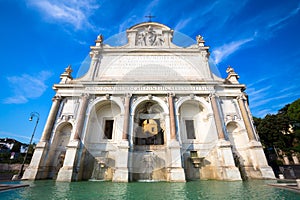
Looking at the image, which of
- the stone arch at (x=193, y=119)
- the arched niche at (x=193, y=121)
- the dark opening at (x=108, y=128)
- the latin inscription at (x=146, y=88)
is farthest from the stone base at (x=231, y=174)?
the dark opening at (x=108, y=128)

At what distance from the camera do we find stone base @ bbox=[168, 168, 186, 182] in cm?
894

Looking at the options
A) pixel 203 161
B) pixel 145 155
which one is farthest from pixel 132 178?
pixel 203 161

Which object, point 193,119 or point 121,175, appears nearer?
point 121,175

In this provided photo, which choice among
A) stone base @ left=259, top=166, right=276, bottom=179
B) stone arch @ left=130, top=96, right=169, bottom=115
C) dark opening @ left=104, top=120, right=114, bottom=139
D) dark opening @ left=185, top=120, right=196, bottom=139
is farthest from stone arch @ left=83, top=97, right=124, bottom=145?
stone base @ left=259, top=166, right=276, bottom=179

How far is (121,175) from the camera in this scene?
29.4ft

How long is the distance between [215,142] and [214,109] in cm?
284

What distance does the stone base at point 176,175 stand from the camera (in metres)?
8.94

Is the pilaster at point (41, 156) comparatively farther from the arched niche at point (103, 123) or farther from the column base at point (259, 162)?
the column base at point (259, 162)

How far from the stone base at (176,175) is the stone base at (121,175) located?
292 cm

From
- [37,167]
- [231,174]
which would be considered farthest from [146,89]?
[37,167]

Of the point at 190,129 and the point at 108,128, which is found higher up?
the point at 108,128

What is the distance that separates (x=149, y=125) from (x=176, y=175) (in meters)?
5.22

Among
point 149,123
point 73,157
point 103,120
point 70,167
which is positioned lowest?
point 70,167

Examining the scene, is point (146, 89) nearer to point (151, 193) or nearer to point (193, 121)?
point (193, 121)
